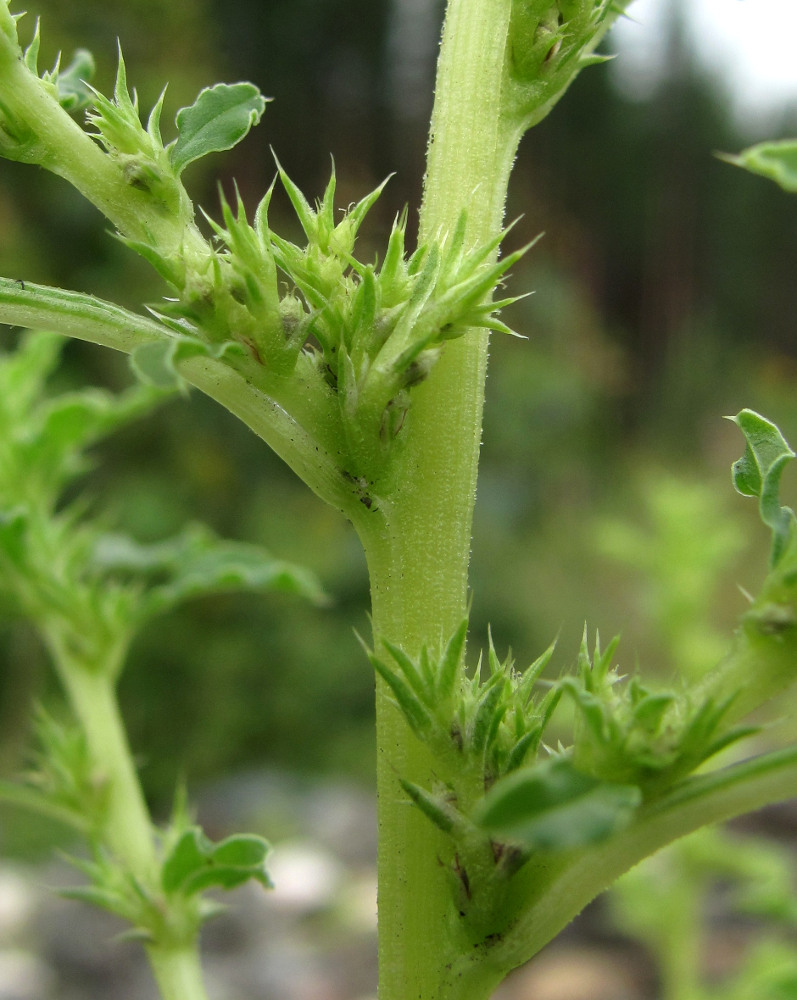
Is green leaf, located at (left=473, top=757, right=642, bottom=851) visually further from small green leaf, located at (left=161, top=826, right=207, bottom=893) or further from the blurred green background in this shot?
the blurred green background

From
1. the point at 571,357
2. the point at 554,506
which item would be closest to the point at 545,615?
the point at 554,506

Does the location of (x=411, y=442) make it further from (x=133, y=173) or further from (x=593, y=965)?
(x=593, y=965)

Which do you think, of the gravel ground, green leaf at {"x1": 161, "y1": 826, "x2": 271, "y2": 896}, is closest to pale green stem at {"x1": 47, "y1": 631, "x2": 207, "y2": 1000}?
green leaf at {"x1": 161, "y1": 826, "x2": 271, "y2": 896}

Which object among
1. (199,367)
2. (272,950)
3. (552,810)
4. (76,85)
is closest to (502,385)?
(272,950)

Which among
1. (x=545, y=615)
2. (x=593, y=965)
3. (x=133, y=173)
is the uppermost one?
(x=545, y=615)

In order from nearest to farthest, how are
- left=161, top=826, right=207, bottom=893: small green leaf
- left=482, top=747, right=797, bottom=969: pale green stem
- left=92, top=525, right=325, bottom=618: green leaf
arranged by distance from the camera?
left=482, top=747, right=797, bottom=969: pale green stem, left=161, top=826, right=207, bottom=893: small green leaf, left=92, top=525, right=325, bottom=618: green leaf

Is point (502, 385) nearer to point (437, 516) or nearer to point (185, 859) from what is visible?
point (185, 859)
